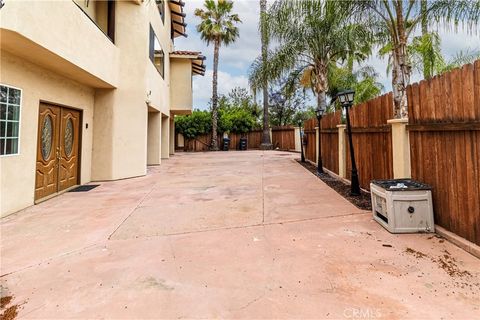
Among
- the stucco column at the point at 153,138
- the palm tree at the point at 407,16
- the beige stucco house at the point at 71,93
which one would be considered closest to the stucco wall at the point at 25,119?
the beige stucco house at the point at 71,93

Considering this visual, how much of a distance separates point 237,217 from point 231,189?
2350 mm

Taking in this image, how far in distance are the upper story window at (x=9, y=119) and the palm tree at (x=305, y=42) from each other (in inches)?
351

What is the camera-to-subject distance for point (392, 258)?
2916 millimetres

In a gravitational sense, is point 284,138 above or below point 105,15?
below

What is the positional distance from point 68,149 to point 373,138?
779cm

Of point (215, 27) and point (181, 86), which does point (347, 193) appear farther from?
point (215, 27)

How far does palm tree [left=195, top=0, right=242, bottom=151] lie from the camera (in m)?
22.2

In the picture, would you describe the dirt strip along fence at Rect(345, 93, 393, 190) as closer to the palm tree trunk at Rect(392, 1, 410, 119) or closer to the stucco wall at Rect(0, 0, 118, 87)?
the palm tree trunk at Rect(392, 1, 410, 119)

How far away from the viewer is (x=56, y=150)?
661 centimetres

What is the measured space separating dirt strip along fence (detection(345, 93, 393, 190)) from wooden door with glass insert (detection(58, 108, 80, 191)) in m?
7.56

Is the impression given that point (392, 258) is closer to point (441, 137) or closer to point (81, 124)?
point (441, 137)

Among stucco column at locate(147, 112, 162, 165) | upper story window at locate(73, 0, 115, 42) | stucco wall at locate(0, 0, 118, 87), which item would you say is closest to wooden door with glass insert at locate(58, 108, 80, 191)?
stucco wall at locate(0, 0, 118, 87)

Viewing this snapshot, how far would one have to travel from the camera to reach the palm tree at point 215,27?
22.2 meters

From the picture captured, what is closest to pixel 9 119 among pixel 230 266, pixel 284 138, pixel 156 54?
pixel 230 266
